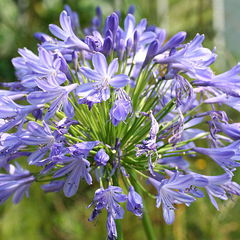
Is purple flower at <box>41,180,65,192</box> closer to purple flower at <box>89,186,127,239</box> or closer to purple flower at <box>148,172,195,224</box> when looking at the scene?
purple flower at <box>89,186,127,239</box>

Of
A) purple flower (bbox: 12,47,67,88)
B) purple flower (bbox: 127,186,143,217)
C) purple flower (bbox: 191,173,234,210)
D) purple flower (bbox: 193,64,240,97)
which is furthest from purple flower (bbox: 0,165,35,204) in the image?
purple flower (bbox: 193,64,240,97)

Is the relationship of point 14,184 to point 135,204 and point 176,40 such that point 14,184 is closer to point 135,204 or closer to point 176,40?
point 135,204

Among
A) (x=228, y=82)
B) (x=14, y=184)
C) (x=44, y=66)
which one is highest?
(x=228, y=82)

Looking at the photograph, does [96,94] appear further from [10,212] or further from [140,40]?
[10,212]

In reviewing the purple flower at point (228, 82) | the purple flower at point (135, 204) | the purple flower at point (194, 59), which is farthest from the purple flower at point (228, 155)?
the purple flower at point (135, 204)

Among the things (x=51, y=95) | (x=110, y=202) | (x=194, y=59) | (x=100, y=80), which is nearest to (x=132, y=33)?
(x=194, y=59)

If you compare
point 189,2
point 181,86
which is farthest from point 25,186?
point 189,2
